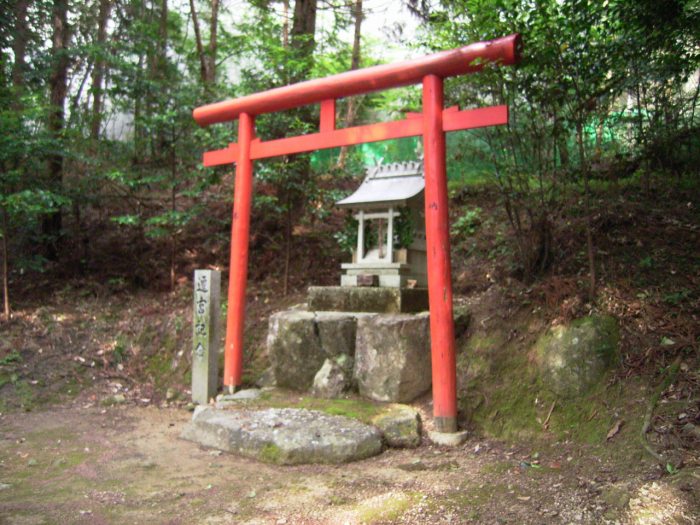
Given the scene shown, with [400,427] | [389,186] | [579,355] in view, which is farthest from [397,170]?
[400,427]

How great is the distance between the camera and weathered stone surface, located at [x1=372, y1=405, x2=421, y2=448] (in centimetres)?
450

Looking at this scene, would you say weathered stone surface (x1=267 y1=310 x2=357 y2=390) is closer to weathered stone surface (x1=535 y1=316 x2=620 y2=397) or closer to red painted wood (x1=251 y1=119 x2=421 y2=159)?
red painted wood (x1=251 y1=119 x2=421 y2=159)

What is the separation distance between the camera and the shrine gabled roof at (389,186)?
6.14 metres

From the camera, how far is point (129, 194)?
9.69 metres

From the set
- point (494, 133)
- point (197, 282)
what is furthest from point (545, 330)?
point (197, 282)

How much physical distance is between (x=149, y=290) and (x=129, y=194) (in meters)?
1.96

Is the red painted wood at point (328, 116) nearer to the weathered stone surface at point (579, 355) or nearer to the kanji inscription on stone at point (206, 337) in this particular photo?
the kanji inscription on stone at point (206, 337)

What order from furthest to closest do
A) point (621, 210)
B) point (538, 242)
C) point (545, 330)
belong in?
point (621, 210), point (538, 242), point (545, 330)

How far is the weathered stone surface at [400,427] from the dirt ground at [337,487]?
0.11m

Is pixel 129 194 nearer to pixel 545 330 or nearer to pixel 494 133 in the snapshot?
pixel 494 133

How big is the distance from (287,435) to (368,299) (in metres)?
2.14

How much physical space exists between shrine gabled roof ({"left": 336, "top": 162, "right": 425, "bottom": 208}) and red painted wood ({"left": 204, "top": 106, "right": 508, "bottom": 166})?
33.7 inches

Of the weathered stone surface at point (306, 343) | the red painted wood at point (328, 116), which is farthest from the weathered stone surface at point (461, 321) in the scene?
the red painted wood at point (328, 116)

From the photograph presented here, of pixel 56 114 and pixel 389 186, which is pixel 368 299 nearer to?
pixel 389 186
